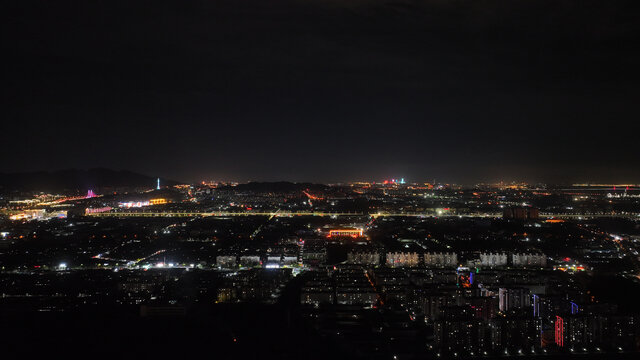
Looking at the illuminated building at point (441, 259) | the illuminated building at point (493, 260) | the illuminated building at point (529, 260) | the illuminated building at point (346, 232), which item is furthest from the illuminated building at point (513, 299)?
the illuminated building at point (346, 232)

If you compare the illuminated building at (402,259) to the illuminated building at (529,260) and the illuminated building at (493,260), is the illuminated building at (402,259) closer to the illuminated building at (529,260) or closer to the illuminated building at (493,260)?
the illuminated building at (493,260)

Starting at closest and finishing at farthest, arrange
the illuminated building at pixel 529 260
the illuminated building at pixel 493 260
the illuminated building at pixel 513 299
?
the illuminated building at pixel 513 299 → the illuminated building at pixel 529 260 → the illuminated building at pixel 493 260

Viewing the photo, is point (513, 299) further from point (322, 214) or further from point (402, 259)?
point (322, 214)

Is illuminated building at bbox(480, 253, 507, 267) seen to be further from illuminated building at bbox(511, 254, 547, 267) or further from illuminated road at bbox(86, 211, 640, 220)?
illuminated road at bbox(86, 211, 640, 220)

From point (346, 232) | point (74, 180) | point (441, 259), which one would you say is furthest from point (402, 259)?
point (74, 180)

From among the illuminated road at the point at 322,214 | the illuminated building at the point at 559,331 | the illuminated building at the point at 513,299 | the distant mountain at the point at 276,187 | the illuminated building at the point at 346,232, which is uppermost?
the distant mountain at the point at 276,187

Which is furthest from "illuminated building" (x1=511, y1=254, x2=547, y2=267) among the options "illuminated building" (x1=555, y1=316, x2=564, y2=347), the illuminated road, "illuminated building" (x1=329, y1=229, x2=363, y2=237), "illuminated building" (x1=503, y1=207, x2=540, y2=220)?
the illuminated road

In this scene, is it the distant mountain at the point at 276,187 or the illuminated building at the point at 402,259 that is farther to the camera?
the distant mountain at the point at 276,187

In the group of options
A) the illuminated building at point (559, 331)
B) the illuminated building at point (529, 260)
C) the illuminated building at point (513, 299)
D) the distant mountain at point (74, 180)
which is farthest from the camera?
the distant mountain at point (74, 180)

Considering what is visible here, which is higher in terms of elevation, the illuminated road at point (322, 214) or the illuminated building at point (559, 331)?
the illuminated road at point (322, 214)
